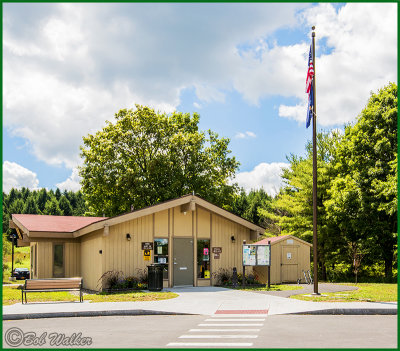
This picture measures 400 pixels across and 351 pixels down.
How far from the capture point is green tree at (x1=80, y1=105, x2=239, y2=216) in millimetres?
38625

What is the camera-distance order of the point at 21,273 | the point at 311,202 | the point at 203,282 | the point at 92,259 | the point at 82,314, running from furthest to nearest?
the point at 21,273 < the point at 311,202 < the point at 203,282 < the point at 92,259 < the point at 82,314

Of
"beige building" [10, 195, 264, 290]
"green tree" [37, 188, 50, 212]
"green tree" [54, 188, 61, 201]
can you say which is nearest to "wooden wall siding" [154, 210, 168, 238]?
"beige building" [10, 195, 264, 290]

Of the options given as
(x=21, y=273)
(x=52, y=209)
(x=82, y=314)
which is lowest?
(x=21, y=273)

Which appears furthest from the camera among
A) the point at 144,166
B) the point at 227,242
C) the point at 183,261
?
the point at 144,166

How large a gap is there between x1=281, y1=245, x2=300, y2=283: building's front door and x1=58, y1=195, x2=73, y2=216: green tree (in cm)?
8014

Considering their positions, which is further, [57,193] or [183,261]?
[57,193]

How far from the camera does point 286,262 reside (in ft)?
80.6

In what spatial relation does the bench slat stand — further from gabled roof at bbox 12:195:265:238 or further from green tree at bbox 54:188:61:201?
green tree at bbox 54:188:61:201

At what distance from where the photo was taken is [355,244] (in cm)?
2995

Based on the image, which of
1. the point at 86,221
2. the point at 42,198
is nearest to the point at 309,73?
the point at 86,221

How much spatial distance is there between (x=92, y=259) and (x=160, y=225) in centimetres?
344

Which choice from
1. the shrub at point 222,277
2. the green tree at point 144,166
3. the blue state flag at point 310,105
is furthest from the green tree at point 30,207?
the blue state flag at point 310,105

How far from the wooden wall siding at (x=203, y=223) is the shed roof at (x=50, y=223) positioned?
461cm

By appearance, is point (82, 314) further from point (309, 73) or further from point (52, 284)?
point (309, 73)
